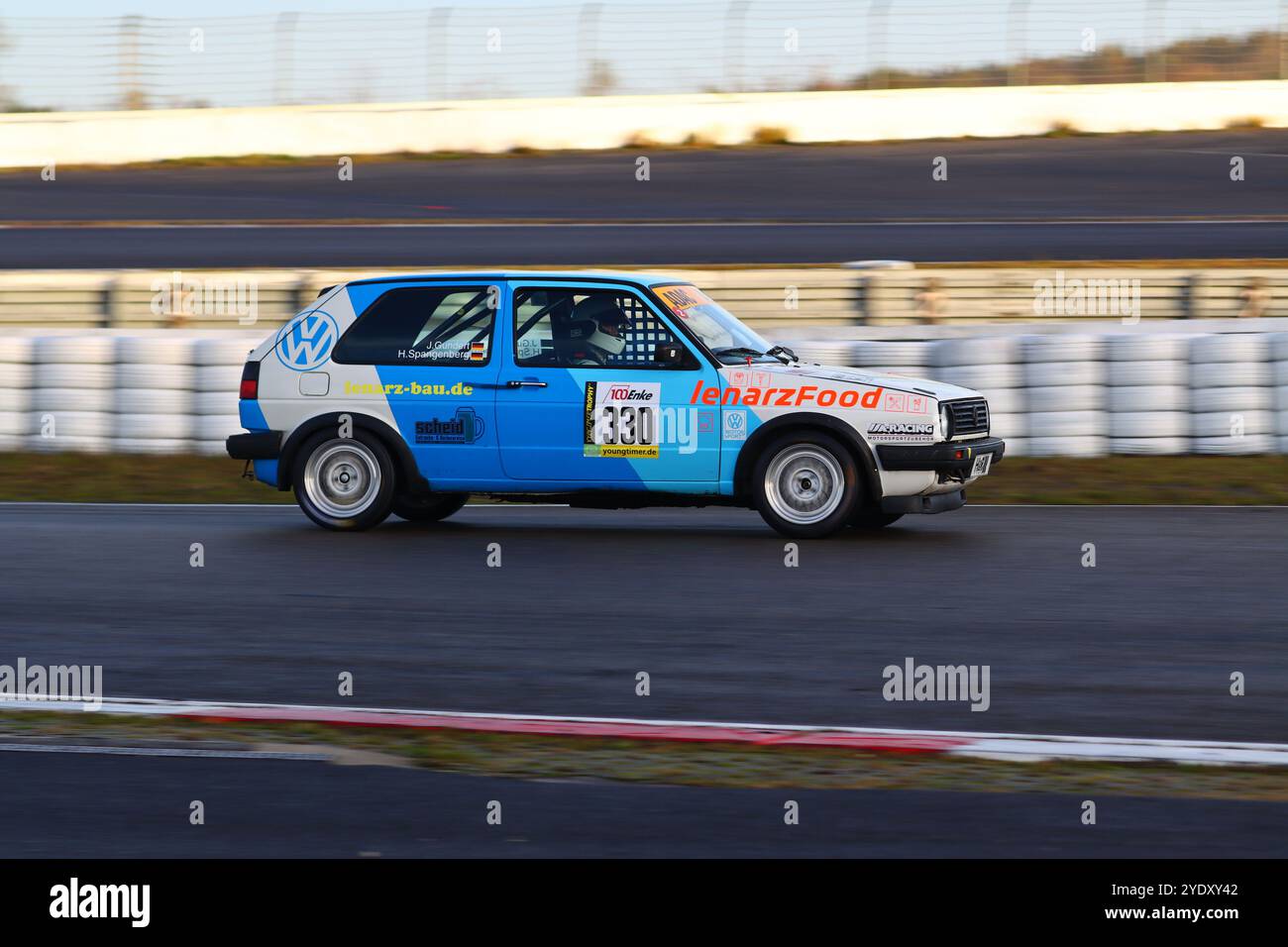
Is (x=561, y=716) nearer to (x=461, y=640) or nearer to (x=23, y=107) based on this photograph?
(x=461, y=640)

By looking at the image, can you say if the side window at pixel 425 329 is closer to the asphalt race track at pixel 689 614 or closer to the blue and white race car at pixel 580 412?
the blue and white race car at pixel 580 412

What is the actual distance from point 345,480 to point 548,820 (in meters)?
6.18

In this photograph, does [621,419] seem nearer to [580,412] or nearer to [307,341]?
[580,412]

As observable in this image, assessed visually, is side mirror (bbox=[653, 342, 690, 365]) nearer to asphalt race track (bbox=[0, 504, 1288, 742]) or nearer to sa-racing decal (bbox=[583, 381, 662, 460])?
sa-racing decal (bbox=[583, 381, 662, 460])

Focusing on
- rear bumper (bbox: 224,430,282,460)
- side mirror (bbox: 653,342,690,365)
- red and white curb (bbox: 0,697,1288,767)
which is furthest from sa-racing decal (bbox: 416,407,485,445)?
red and white curb (bbox: 0,697,1288,767)

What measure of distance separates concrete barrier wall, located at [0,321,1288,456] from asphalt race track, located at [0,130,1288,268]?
20.6ft

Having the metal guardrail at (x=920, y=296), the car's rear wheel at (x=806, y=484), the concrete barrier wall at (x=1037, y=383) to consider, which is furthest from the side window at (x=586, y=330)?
the metal guardrail at (x=920, y=296)

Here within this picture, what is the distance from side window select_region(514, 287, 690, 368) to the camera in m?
10.3

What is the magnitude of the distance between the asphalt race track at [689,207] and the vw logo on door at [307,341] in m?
9.05

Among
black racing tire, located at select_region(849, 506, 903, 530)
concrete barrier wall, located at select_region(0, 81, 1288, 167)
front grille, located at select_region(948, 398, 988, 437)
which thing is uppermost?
concrete barrier wall, located at select_region(0, 81, 1288, 167)

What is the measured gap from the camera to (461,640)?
774cm

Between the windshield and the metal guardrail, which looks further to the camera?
the metal guardrail
